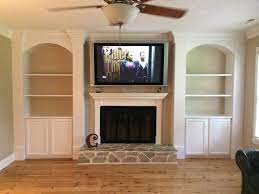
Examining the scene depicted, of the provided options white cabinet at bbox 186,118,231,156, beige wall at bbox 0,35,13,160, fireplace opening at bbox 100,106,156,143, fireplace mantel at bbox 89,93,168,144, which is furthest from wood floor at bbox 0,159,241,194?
fireplace mantel at bbox 89,93,168,144

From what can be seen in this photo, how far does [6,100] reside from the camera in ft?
16.2

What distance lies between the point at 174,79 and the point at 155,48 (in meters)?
0.72

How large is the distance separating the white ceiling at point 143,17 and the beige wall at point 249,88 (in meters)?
0.47

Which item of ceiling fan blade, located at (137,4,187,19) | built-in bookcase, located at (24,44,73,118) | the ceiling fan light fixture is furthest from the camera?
built-in bookcase, located at (24,44,73,118)

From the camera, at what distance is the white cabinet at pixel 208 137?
5336 millimetres

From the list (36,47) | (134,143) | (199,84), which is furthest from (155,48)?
(36,47)

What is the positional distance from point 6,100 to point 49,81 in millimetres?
980

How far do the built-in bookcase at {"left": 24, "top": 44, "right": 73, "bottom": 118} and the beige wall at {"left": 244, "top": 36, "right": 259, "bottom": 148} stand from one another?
353 centimetres

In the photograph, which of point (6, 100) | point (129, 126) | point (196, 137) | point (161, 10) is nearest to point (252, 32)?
point (196, 137)

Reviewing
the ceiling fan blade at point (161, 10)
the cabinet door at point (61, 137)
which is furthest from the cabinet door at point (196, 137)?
the ceiling fan blade at point (161, 10)

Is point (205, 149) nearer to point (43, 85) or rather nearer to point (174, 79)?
point (174, 79)

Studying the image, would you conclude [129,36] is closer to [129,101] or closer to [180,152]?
[129,101]

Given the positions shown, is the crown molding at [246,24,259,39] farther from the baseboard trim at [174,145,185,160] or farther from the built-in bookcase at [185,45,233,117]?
the baseboard trim at [174,145,185,160]

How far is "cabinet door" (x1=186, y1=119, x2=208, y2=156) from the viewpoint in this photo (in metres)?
5.34
